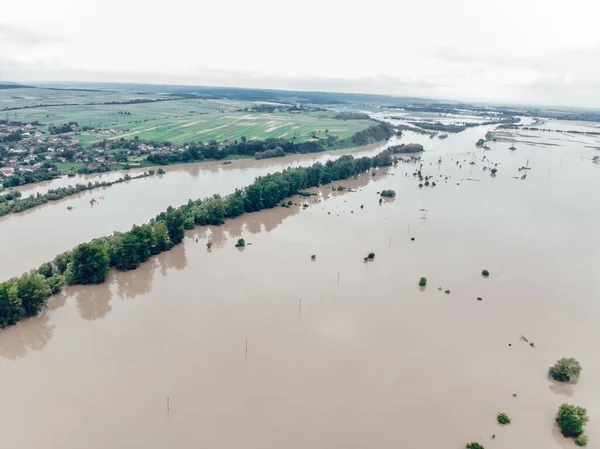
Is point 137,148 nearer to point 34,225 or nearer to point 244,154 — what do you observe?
point 244,154

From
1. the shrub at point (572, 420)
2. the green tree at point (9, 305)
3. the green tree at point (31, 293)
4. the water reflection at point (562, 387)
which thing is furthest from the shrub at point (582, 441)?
the green tree at point (9, 305)

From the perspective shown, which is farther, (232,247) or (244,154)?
(244,154)

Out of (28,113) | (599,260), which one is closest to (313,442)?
(599,260)

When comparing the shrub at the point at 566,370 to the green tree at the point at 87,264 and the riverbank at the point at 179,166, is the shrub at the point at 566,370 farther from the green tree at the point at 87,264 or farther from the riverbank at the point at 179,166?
the riverbank at the point at 179,166

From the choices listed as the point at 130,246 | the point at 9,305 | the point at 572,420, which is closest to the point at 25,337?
the point at 9,305

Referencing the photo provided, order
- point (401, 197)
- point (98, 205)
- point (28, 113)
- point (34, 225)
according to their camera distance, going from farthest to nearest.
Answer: point (28, 113) → point (401, 197) → point (98, 205) → point (34, 225)

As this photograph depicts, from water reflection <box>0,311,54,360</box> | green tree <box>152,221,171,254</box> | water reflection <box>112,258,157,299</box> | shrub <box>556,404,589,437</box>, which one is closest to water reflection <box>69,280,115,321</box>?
water reflection <box>112,258,157,299</box>

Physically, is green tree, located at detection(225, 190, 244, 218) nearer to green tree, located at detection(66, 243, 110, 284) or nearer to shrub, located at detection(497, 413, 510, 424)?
green tree, located at detection(66, 243, 110, 284)
